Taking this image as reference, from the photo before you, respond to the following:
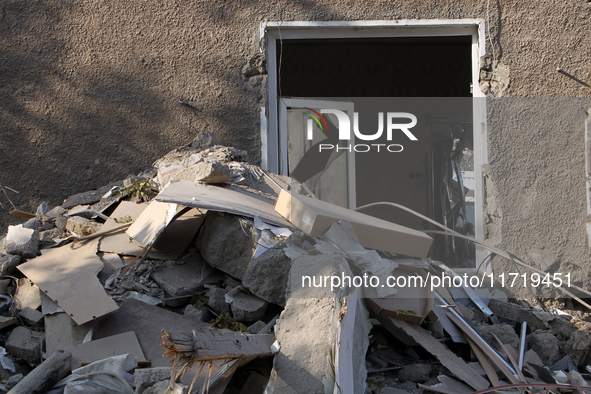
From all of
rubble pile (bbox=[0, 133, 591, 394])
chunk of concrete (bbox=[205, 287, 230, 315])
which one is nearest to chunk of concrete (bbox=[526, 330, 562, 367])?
rubble pile (bbox=[0, 133, 591, 394])

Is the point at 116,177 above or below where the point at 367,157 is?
below

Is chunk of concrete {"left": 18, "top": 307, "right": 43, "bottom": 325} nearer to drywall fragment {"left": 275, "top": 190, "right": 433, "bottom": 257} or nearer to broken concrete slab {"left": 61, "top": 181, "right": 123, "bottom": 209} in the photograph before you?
broken concrete slab {"left": 61, "top": 181, "right": 123, "bottom": 209}

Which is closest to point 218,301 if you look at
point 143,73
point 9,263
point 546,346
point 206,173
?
point 206,173

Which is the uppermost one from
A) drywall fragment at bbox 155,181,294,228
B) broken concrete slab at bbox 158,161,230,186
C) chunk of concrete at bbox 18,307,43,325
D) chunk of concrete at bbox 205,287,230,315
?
broken concrete slab at bbox 158,161,230,186

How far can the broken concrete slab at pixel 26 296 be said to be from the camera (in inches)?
99.3

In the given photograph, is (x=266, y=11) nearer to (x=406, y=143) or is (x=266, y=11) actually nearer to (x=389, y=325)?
(x=389, y=325)

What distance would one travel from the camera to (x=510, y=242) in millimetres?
3836

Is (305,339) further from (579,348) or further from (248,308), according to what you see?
(579,348)

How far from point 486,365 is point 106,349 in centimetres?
190

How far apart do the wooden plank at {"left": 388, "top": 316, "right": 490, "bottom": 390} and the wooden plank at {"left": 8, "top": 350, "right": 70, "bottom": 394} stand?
5.06ft

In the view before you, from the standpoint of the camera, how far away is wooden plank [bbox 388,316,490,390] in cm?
215

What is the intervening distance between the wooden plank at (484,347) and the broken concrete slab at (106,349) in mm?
1717

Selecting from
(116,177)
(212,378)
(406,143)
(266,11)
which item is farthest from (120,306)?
(406,143)

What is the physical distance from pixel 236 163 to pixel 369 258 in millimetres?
1458
